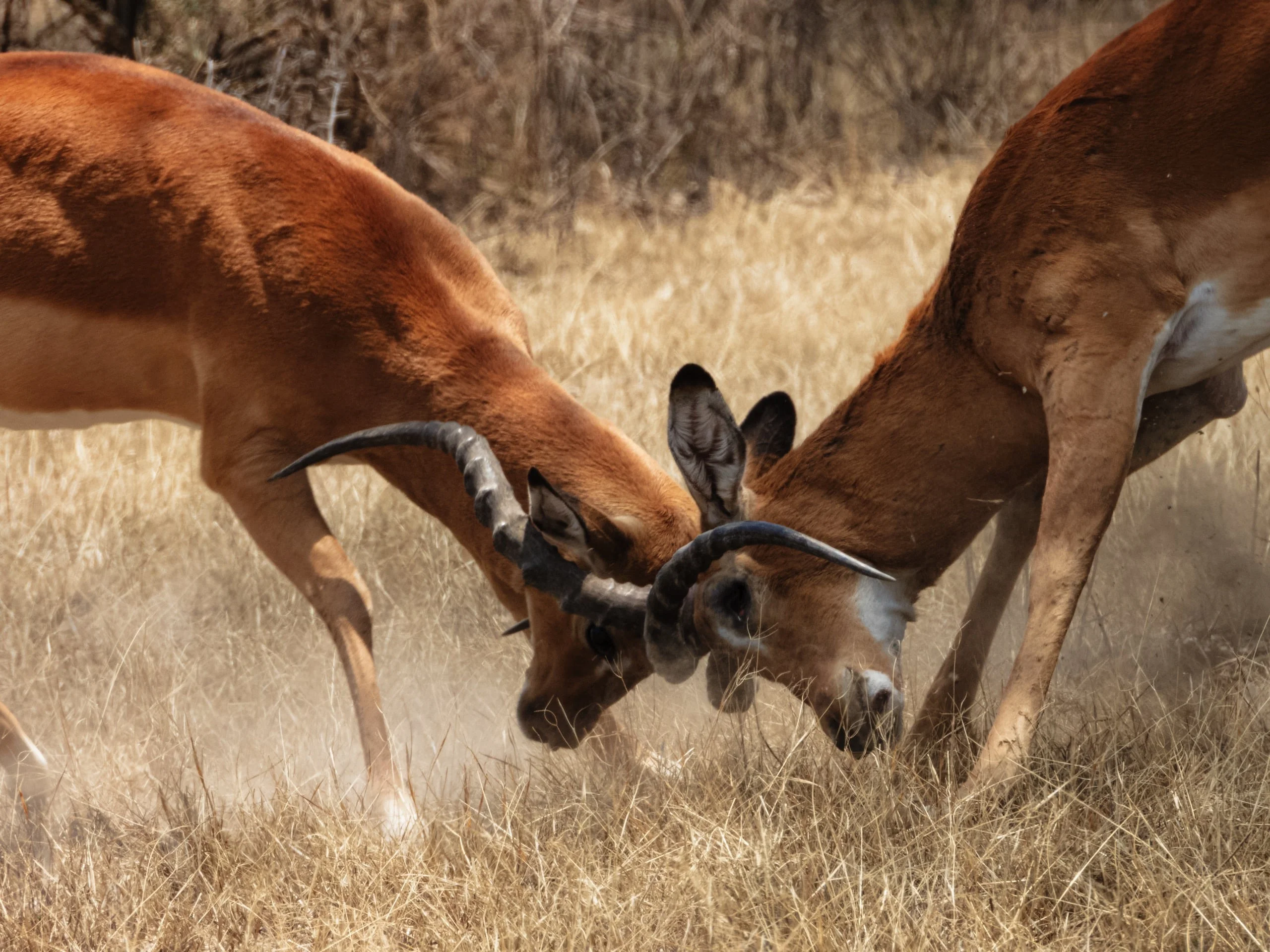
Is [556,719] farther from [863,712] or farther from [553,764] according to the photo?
[863,712]

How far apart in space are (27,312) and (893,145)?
8266mm

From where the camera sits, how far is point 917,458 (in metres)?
3.97

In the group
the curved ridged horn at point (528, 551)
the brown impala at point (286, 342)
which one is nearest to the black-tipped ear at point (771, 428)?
the brown impala at point (286, 342)

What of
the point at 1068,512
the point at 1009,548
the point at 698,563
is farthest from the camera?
the point at 1009,548

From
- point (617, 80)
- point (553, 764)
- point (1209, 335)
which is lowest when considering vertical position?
point (553, 764)

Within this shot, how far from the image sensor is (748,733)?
4.32 m

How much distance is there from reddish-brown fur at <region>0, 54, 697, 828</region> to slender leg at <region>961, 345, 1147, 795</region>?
1.05 meters

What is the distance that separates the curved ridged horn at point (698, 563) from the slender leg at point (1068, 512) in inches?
14.6

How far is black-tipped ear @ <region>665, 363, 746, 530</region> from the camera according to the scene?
12.7 feet

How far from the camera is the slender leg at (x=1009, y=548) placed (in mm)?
4109

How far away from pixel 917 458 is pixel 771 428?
538mm

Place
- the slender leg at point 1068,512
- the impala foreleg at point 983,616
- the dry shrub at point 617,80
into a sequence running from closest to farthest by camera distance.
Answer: the slender leg at point 1068,512 < the impala foreleg at point 983,616 < the dry shrub at point 617,80

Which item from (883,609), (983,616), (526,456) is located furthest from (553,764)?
(983,616)

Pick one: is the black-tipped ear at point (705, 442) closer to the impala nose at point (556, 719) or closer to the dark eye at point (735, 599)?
the dark eye at point (735, 599)
